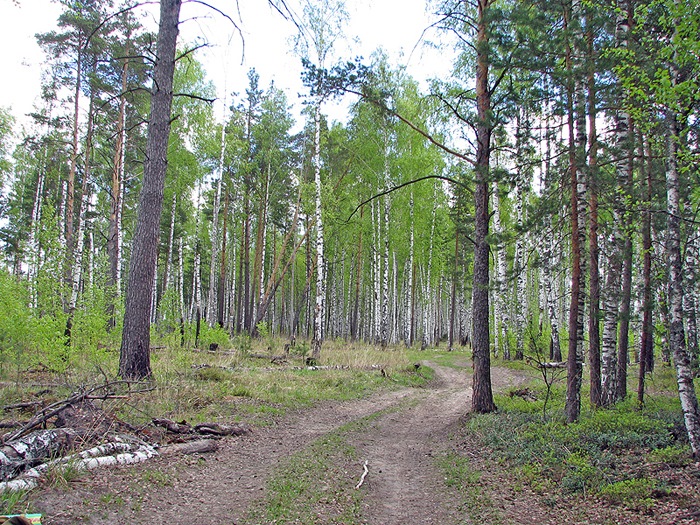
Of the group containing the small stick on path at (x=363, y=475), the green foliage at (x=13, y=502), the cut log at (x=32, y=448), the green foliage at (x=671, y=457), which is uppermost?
the cut log at (x=32, y=448)

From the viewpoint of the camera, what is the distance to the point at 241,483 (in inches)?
184

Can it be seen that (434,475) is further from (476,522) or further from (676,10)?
(676,10)

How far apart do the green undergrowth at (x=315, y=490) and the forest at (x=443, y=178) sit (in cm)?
351

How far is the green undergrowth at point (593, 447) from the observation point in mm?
4336

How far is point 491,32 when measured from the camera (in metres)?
7.10

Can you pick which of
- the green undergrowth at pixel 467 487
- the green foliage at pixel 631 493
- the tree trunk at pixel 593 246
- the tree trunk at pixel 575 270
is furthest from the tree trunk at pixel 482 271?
the green foliage at pixel 631 493

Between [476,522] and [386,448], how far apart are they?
8.86ft

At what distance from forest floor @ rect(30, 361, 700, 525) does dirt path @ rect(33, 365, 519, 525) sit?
0.04 ft

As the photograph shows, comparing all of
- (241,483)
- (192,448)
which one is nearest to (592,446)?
(241,483)

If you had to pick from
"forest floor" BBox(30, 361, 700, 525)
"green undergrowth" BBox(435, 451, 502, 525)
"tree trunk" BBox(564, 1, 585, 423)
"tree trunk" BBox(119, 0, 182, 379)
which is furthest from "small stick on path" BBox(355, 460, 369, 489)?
"tree trunk" BBox(119, 0, 182, 379)

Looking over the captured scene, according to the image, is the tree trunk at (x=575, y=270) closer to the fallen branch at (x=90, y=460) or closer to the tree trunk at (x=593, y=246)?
the tree trunk at (x=593, y=246)

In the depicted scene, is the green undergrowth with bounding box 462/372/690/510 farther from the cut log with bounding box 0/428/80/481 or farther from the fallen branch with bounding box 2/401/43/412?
the fallen branch with bounding box 2/401/43/412

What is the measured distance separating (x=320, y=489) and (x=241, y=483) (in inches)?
35.0

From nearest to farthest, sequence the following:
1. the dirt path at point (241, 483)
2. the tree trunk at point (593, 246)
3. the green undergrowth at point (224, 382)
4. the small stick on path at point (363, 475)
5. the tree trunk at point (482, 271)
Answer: the dirt path at point (241, 483) < the small stick on path at point (363, 475) < the green undergrowth at point (224, 382) < the tree trunk at point (593, 246) < the tree trunk at point (482, 271)
